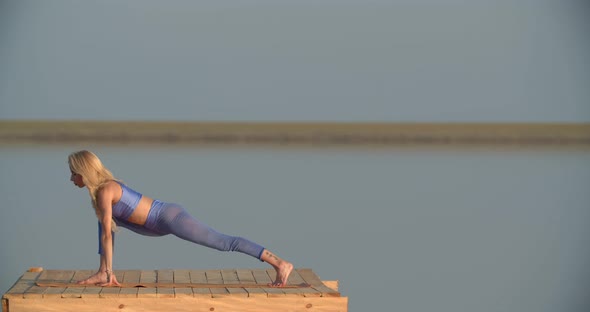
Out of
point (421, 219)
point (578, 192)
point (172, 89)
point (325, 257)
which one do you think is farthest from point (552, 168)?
point (172, 89)

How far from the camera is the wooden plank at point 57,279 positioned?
595 centimetres

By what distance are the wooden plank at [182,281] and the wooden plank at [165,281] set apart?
0.02 metres

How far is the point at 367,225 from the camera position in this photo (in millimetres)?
10727

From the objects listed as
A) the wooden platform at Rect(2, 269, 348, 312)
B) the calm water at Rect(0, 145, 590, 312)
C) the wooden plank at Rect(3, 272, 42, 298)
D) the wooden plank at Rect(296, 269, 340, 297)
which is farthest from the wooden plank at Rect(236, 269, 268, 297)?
the wooden plank at Rect(3, 272, 42, 298)

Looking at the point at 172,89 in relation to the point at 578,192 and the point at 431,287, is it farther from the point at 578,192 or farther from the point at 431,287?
the point at 431,287

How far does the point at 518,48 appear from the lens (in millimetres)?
60906

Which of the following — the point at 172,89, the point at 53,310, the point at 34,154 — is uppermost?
the point at 53,310

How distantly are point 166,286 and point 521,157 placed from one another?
46.5 ft

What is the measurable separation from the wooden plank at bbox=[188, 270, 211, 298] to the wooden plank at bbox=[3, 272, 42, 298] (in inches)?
30.5

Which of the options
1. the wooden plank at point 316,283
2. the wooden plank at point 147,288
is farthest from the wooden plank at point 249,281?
the wooden plank at point 147,288

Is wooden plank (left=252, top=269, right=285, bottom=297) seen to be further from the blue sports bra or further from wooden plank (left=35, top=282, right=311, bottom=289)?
the blue sports bra

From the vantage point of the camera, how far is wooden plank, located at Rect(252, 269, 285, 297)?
609 cm

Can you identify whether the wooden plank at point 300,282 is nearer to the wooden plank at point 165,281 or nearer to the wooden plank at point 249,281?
the wooden plank at point 249,281

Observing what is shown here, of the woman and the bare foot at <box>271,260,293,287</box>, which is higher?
the woman
